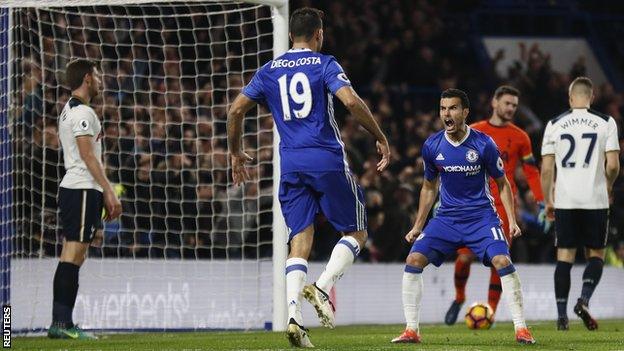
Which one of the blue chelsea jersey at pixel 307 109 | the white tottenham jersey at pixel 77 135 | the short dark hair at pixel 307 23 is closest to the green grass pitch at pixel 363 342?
the blue chelsea jersey at pixel 307 109

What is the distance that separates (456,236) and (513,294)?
2.02ft

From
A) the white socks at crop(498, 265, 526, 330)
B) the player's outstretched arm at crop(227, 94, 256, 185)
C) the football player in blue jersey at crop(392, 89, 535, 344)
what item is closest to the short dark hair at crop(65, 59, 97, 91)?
the player's outstretched arm at crop(227, 94, 256, 185)

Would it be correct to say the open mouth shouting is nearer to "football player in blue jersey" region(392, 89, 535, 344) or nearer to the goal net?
"football player in blue jersey" region(392, 89, 535, 344)

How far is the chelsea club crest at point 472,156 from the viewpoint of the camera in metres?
8.82

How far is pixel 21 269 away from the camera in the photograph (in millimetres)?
11742

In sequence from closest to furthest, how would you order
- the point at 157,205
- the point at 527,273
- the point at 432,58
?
the point at 157,205
the point at 527,273
the point at 432,58

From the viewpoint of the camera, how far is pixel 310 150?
7949 millimetres

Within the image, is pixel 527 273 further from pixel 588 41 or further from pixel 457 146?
pixel 588 41

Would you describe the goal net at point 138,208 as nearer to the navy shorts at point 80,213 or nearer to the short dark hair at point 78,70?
the short dark hair at point 78,70

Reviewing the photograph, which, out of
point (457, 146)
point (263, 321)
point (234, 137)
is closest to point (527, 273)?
point (263, 321)

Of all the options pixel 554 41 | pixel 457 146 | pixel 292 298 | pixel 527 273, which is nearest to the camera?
pixel 292 298


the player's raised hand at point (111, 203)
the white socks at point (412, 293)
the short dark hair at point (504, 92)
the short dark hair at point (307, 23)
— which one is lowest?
the white socks at point (412, 293)

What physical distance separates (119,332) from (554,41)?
49.1 ft

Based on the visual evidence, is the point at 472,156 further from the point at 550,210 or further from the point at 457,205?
the point at 550,210
